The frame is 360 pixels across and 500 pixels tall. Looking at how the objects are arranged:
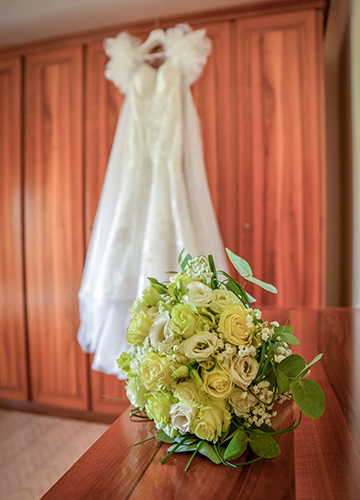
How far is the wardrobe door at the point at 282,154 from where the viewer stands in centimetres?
194

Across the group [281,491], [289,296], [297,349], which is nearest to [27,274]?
[289,296]

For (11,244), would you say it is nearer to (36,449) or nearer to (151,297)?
(36,449)

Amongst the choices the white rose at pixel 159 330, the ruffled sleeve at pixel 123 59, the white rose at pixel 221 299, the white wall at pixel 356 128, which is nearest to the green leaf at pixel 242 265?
the white rose at pixel 221 299

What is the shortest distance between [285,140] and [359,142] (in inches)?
15.9

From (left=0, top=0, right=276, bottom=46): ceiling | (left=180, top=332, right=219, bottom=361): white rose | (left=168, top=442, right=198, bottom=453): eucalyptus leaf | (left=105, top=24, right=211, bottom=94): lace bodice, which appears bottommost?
(left=168, top=442, right=198, bottom=453): eucalyptus leaf

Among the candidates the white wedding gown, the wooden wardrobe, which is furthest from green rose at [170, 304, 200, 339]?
the wooden wardrobe

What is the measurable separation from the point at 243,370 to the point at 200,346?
69mm

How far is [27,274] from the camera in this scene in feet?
8.15

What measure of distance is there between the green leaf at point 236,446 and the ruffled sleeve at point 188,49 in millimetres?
1787

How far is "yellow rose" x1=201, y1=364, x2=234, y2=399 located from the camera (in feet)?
1.64

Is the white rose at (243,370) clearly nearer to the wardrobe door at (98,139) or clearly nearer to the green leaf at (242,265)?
the green leaf at (242,265)

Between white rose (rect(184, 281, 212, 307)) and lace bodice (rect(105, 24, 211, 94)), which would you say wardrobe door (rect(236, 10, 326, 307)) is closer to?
lace bodice (rect(105, 24, 211, 94))

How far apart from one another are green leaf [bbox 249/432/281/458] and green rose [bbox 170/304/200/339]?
0.17 m

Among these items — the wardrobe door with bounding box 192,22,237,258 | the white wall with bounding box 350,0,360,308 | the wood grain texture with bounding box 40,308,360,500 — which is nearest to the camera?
the wood grain texture with bounding box 40,308,360,500
